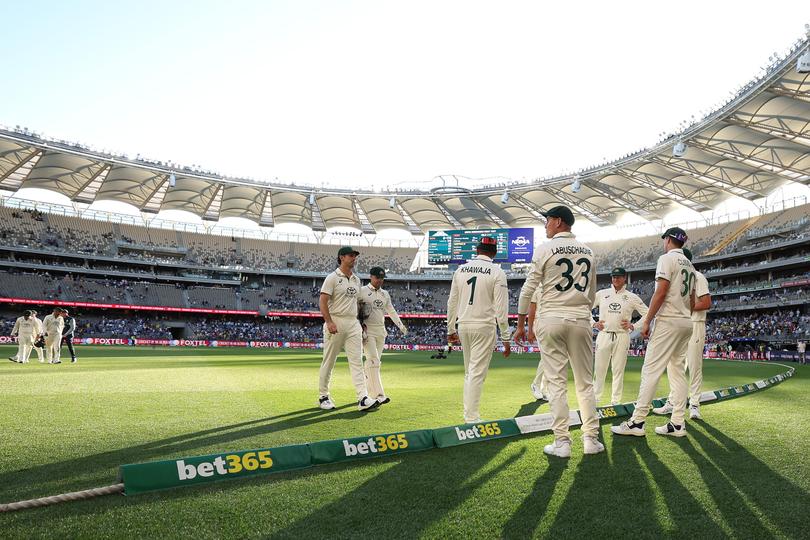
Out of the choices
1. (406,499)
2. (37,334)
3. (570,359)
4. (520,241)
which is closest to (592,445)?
(570,359)

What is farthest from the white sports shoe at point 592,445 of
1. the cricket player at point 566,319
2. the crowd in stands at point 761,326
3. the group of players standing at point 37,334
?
the crowd in stands at point 761,326

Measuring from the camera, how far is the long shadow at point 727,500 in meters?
3.43

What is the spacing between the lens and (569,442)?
538 cm

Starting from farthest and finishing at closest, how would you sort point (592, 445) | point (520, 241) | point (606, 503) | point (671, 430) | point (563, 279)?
point (520, 241) → point (671, 430) → point (563, 279) → point (592, 445) → point (606, 503)

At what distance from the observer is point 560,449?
5.32 m

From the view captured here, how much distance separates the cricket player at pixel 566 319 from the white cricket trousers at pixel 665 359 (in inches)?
46.6

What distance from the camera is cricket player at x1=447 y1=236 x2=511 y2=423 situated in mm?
6688

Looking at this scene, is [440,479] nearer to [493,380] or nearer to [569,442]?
[569,442]

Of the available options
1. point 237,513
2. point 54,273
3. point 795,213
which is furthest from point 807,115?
point 54,273

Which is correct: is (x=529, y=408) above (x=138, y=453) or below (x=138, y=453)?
below

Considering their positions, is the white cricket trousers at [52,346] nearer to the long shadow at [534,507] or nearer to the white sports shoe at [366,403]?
the white sports shoe at [366,403]

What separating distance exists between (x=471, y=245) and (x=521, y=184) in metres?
7.60

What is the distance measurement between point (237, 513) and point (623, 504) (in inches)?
105

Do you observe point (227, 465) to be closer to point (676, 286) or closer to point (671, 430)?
point (671, 430)
